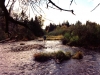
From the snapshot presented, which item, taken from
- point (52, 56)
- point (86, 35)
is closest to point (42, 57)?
point (52, 56)

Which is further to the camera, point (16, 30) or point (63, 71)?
point (63, 71)

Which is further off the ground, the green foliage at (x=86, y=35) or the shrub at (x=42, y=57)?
the green foliage at (x=86, y=35)

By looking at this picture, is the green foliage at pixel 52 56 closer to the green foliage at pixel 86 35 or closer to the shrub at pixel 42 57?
the shrub at pixel 42 57

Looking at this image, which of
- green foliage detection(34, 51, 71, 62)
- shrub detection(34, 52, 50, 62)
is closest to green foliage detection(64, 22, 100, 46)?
green foliage detection(34, 51, 71, 62)


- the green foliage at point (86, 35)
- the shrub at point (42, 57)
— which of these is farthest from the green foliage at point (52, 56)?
the green foliage at point (86, 35)

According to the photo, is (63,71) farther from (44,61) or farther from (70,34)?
(70,34)

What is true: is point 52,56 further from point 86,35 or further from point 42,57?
point 86,35

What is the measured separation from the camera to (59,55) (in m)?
19.0

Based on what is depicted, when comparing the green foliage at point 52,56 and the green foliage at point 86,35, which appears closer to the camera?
the green foliage at point 52,56

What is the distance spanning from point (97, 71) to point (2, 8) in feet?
41.8

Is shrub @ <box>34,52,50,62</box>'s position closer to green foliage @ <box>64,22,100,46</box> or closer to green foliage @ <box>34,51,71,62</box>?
green foliage @ <box>34,51,71,62</box>

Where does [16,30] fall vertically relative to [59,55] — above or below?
above

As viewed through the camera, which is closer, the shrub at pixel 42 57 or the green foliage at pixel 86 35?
the shrub at pixel 42 57

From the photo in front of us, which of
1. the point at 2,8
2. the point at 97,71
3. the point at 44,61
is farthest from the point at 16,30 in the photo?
the point at 44,61
